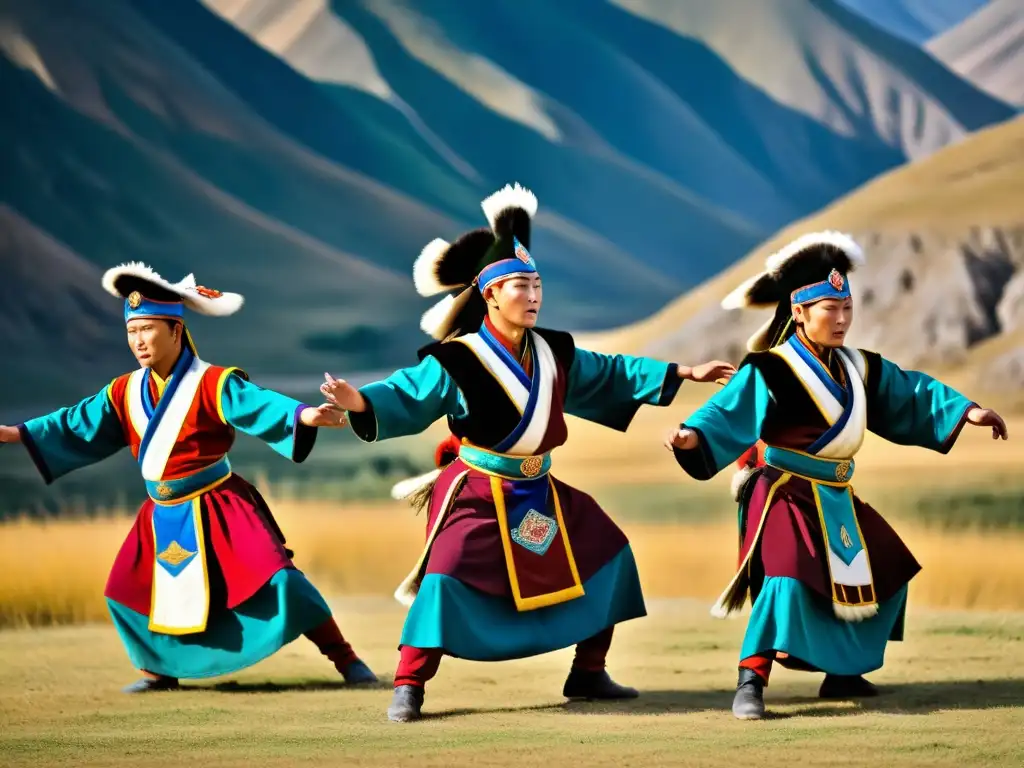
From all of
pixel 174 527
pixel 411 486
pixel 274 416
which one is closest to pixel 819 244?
pixel 411 486

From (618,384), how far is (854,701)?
4.71 feet

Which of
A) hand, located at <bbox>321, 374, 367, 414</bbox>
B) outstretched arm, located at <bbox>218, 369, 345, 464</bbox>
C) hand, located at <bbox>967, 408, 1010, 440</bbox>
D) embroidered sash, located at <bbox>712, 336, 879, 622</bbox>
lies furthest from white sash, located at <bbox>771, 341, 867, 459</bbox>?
outstretched arm, located at <bbox>218, 369, 345, 464</bbox>

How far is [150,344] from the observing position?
683cm

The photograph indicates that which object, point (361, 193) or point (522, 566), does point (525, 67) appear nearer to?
point (361, 193)

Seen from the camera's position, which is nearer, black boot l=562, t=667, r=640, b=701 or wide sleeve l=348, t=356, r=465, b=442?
wide sleeve l=348, t=356, r=465, b=442

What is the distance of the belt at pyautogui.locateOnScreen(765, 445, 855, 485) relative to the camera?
638 cm

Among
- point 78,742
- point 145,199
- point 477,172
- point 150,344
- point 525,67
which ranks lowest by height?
point 78,742

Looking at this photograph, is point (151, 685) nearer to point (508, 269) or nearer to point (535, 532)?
point (535, 532)

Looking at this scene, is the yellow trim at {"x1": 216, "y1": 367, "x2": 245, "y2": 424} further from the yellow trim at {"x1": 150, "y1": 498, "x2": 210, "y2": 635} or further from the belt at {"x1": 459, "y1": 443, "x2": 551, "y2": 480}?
the belt at {"x1": 459, "y1": 443, "x2": 551, "y2": 480}

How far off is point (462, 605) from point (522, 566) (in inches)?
10.0

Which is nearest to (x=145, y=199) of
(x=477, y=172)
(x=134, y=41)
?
(x=134, y=41)

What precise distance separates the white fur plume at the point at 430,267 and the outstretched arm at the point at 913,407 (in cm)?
159

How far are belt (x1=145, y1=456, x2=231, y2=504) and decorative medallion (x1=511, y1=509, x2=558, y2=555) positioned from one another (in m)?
1.24

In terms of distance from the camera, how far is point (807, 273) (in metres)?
6.44
